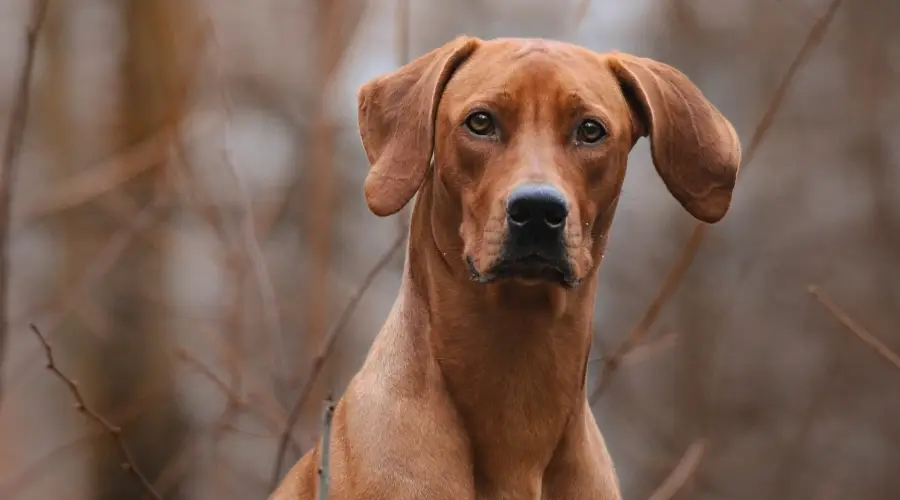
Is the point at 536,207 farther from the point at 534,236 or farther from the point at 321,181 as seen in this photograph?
the point at 321,181

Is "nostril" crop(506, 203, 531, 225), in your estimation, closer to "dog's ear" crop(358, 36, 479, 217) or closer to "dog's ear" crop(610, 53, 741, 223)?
"dog's ear" crop(358, 36, 479, 217)

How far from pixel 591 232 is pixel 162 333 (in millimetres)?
4920

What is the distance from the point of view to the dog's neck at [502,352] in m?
2.30

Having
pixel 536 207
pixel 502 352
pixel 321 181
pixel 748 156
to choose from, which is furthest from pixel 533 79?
pixel 321 181

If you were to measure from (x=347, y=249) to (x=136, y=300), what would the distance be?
149 cm

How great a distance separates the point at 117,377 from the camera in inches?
258

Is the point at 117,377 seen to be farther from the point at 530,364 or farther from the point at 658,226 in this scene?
the point at 530,364

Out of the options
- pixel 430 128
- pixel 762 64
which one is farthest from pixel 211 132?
pixel 762 64

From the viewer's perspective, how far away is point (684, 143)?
2.40m

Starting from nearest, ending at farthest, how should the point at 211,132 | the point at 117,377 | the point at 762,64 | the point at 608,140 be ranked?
the point at 608,140 < the point at 211,132 < the point at 117,377 < the point at 762,64

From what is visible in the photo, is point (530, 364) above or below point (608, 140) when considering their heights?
below

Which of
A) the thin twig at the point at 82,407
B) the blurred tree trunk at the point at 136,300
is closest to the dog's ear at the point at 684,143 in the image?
the thin twig at the point at 82,407

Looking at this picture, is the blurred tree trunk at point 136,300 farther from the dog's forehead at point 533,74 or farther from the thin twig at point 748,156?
the dog's forehead at point 533,74

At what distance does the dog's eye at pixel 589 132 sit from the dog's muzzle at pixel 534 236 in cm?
24
